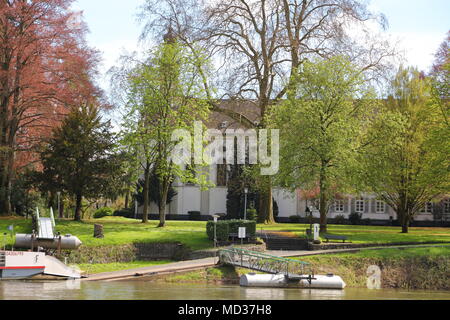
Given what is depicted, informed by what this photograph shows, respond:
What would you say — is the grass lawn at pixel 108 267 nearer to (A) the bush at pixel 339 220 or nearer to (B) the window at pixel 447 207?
(A) the bush at pixel 339 220

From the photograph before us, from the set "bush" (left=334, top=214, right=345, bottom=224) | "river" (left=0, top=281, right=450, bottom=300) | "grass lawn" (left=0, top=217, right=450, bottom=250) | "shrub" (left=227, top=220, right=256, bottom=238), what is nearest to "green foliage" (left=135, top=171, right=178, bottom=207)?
"bush" (left=334, top=214, right=345, bottom=224)

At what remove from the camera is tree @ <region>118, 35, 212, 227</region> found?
4153cm

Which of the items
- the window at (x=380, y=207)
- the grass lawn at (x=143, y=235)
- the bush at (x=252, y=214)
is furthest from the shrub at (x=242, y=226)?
the window at (x=380, y=207)

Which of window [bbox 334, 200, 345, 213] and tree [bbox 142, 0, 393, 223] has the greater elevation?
tree [bbox 142, 0, 393, 223]

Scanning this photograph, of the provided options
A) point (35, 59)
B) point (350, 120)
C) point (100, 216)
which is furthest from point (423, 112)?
point (100, 216)

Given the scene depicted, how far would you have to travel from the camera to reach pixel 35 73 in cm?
3912

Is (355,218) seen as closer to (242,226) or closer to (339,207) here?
(339,207)

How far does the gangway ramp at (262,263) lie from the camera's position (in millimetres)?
27656

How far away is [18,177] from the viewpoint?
141 ft

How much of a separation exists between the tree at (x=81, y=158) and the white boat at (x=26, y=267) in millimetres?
13167

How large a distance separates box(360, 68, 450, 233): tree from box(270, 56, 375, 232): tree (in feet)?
4.50

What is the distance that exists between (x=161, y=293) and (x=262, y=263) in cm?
738

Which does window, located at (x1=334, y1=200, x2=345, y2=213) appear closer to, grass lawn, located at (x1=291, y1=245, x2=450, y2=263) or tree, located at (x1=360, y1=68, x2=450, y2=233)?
tree, located at (x1=360, y1=68, x2=450, y2=233)
